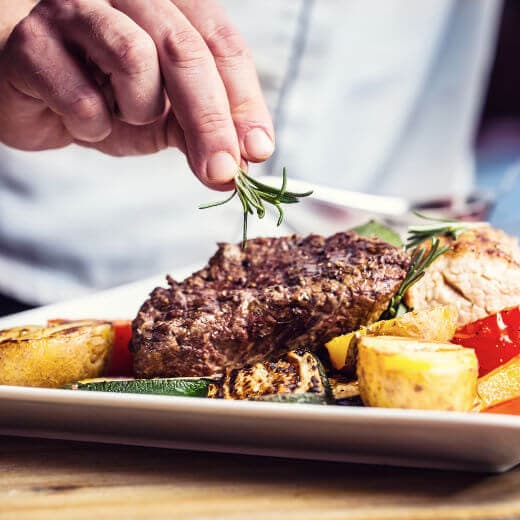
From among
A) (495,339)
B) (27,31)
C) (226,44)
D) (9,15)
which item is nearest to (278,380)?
(495,339)

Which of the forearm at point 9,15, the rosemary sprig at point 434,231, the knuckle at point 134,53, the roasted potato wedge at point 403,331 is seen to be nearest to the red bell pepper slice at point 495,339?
the roasted potato wedge at point 403,331

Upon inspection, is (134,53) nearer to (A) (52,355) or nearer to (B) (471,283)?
(A) (52,355)

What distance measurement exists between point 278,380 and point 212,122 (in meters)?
0.72

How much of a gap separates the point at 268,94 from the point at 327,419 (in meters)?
3.09

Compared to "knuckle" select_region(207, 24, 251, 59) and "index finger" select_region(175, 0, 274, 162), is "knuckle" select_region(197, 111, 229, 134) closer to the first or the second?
"index finger" select_region(175, 0, 274, 162)

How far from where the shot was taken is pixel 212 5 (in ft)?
7.60

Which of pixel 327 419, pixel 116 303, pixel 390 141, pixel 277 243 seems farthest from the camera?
pixel 390 141

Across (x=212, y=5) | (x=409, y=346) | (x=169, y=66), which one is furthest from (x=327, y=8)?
(x=409, y=346)

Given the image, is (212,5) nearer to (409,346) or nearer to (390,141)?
(409,346)

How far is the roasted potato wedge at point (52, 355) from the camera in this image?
2143 millimetres

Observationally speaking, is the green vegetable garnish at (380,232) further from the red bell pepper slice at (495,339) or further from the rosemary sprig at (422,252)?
the red bell pepper slice at (495,339)

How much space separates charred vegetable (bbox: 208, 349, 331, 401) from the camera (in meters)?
1.84

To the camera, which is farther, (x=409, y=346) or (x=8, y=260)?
(x=8, y=260)

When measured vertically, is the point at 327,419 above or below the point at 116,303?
above
